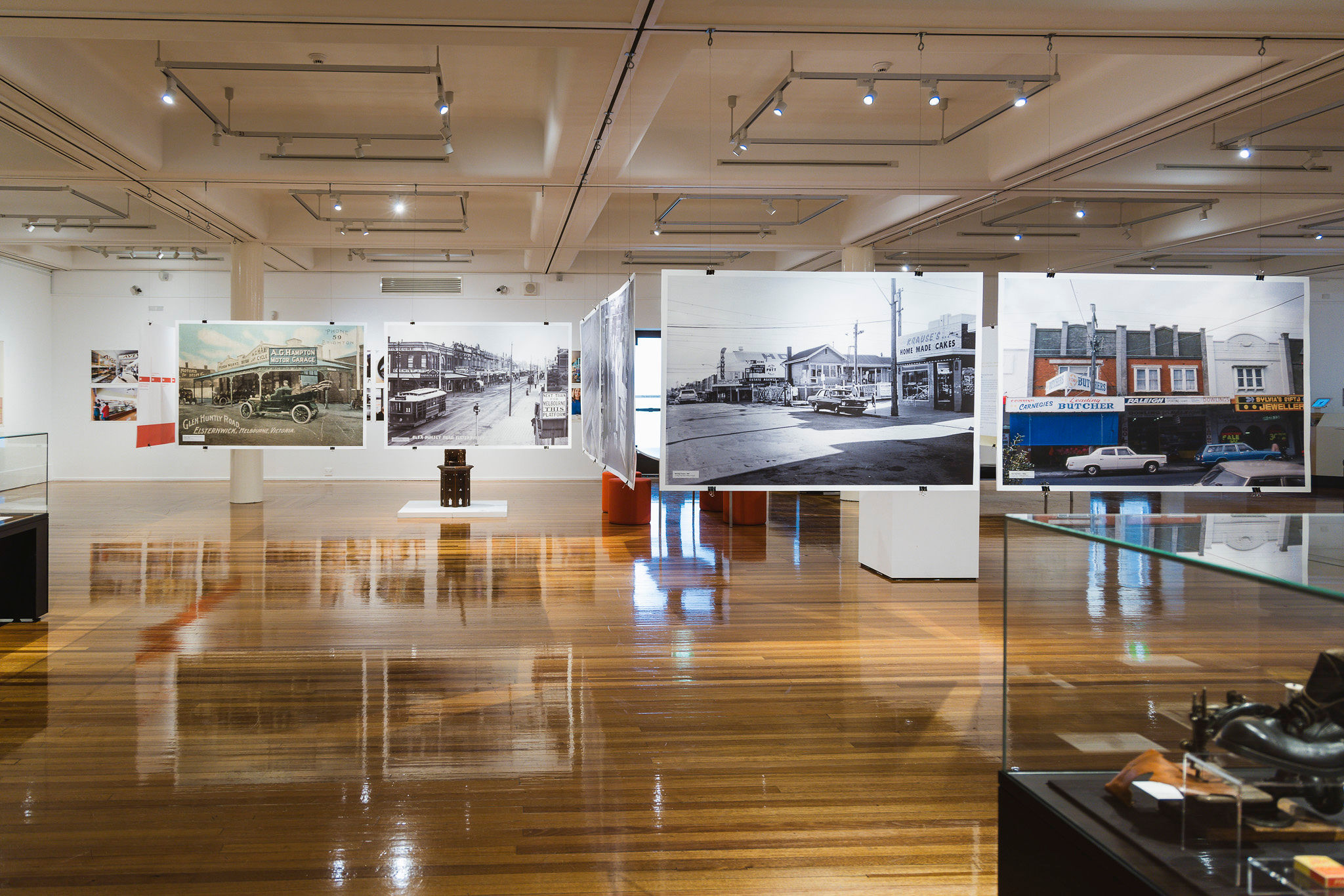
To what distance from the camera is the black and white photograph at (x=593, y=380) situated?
794 cm

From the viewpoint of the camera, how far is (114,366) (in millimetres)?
15992

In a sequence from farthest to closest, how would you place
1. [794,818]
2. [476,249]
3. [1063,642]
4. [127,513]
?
[476,249] → [127,513] → [794,818] → [1063,642]

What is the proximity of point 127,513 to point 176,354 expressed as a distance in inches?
110

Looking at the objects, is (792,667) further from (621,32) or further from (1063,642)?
(621,32)

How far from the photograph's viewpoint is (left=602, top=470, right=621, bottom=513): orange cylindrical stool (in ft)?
39.4

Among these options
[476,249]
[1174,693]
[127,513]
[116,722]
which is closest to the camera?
[1174,693]

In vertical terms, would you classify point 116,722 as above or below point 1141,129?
below

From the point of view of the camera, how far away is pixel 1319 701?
5.63 feet

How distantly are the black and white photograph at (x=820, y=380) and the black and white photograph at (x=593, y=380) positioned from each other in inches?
95.3

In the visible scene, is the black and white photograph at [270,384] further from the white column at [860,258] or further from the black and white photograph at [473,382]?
the white column at [860,258]

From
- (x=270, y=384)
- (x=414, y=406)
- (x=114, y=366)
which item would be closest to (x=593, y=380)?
(x=414, y=406)

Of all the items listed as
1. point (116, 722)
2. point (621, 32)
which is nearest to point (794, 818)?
point (116, 722)

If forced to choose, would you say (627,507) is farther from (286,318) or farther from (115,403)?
(115,403)

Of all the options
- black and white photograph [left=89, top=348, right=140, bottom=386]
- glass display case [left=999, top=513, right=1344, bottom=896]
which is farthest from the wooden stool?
glass display case [left=999, top=513, right=1344, bottom=896]
